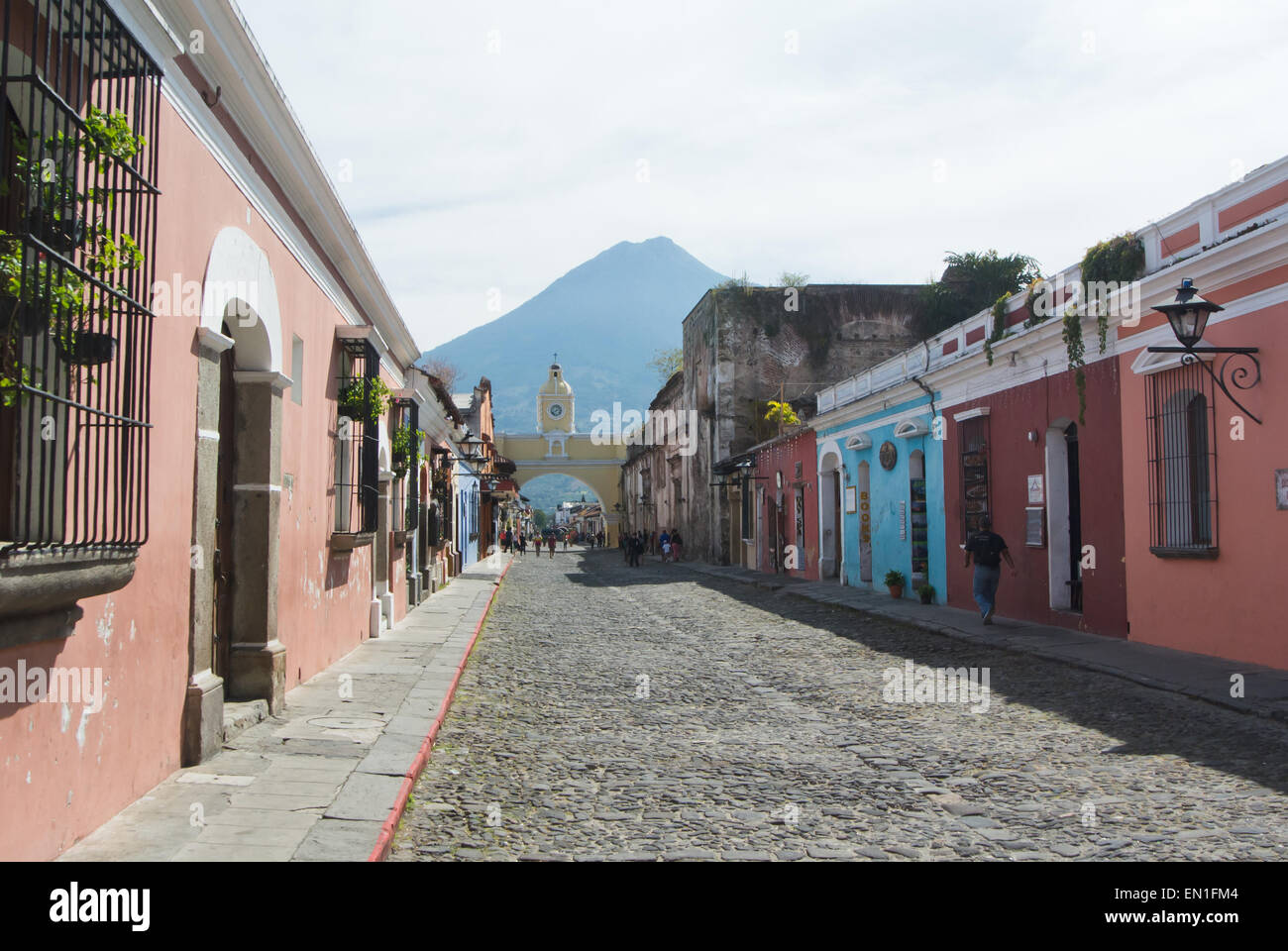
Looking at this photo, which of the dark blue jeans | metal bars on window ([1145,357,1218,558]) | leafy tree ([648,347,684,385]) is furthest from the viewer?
leafy tree ([648,347,684,385])

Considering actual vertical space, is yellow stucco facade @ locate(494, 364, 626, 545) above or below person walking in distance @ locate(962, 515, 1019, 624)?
above

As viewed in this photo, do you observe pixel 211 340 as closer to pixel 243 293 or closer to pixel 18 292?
pixel 243 293

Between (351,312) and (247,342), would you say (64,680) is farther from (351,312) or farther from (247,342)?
(351,312)

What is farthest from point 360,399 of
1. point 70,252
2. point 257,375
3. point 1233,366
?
point 1233,366

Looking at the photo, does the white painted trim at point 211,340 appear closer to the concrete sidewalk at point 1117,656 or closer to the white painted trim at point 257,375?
the white painted trim at point 257,375

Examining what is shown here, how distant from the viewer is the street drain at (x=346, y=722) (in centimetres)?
650

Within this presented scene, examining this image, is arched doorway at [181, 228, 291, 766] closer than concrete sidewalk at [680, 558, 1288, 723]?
Yes

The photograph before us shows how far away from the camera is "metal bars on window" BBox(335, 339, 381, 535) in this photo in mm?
9984

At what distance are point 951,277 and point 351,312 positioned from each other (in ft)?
74.5

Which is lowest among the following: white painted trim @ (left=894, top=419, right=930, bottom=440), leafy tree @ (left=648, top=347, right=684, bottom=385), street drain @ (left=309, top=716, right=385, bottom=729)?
street drain @ (left=309, top=716, right=385, bottom=729)

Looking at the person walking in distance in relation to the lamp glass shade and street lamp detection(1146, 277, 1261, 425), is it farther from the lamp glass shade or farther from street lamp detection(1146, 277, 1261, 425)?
the lamp glass shade

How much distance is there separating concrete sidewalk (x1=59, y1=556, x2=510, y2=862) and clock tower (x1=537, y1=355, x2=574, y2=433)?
184 feet

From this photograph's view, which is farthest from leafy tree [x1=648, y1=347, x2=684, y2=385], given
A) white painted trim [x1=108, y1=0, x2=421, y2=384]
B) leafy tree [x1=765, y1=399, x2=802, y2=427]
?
white painted trim [x1=108, y1=0, x2=421, y2=384]

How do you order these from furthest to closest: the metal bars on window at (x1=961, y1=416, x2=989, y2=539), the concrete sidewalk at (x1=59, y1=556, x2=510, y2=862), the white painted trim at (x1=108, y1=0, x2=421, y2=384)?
1. the metal bars on window at (x1=961, y1=416, x2=989, y2=539)
2. the white painted trim at (x1=108, y1=0, x2=421, y2=384)
3. the concrete sidewalk at (x1=59, y1=556, x2=510, y2=862)
